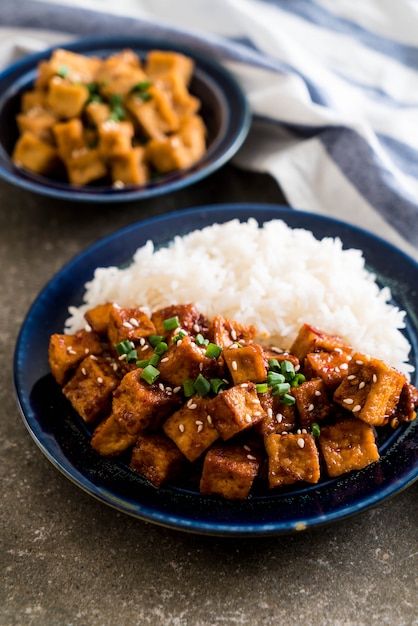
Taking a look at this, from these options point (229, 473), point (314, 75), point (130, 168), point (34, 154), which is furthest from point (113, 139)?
point (229, 473)

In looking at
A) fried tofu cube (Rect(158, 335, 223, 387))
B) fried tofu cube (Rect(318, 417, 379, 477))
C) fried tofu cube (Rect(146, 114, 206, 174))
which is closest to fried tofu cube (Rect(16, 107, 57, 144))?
fried tofu cube (Rect(146, 114, 206, 174))

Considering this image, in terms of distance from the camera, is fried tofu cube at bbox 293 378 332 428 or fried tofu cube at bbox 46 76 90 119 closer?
fried tofu cube at bbox 293 378 332 428

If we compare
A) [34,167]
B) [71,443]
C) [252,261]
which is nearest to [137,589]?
[71,443]

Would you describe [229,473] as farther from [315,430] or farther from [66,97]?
[66,97]

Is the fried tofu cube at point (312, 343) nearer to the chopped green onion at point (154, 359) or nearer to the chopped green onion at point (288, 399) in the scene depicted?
the chopped green onion at point (288, 399)

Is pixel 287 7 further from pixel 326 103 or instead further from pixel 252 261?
pixel 252 261

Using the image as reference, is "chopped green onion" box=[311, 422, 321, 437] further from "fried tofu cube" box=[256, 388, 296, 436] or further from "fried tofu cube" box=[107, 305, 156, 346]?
"fried tofu cube" box=[107, 305, 156, 346]
